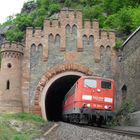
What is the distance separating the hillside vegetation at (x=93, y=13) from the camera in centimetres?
3231

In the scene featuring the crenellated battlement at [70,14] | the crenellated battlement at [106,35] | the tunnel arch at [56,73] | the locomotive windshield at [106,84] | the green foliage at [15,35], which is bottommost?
the locomotive windshield at [106,84]

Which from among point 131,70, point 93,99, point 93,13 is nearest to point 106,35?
point 131,70

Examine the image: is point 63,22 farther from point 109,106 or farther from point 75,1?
point 75,1

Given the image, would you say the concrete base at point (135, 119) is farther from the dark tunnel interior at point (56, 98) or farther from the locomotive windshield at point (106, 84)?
the dark tunnel interior at point (56, 98)

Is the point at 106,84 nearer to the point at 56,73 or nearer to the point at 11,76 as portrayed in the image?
the point at 56,73

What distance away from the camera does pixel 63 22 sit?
1085 inches

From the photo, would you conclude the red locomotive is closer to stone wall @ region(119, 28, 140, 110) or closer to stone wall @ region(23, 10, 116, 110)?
stone wall @ region(119, 28, 140, 110)

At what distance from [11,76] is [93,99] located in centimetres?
876

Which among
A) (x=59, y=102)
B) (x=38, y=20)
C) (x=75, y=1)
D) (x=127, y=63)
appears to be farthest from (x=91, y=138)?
(x=75, y=1)

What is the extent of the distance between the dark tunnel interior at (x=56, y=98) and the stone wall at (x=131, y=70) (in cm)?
650

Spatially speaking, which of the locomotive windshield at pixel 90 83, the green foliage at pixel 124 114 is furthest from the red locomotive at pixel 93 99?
the green foliage at pixel 124 114

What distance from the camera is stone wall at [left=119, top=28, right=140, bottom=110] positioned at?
2130 cm

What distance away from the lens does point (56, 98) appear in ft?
128

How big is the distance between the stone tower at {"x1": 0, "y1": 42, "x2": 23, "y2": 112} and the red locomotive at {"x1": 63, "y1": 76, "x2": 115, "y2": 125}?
6948 mm
